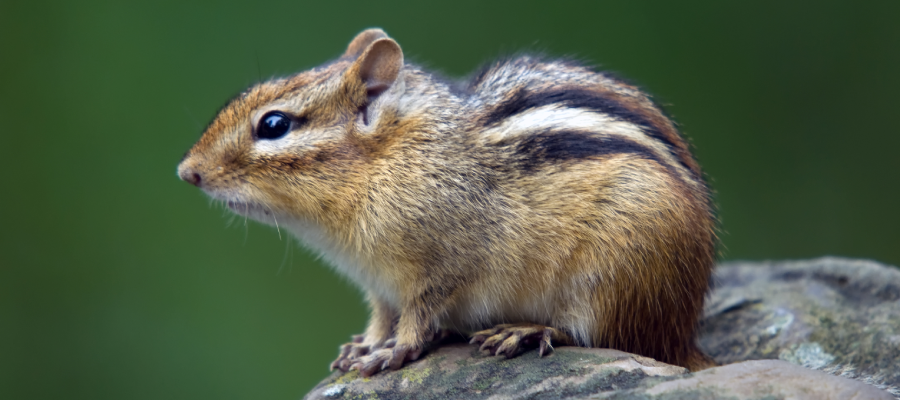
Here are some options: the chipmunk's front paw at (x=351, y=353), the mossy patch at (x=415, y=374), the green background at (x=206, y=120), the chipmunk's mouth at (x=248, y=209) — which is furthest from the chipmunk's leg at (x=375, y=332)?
the green background at (x=206, y=120)

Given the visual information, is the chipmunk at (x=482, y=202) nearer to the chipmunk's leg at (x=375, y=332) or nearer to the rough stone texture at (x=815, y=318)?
the chipmunk's leg at (x=375, y=332)

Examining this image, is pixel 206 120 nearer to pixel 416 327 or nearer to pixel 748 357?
pixel 416 327

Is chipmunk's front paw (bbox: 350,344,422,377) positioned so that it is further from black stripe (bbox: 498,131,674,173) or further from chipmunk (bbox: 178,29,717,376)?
black stripe (bbox: 498,131,674,173)

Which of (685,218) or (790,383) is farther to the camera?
(685,218)

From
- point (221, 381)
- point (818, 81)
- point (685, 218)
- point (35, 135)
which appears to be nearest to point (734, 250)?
point (818, 81)

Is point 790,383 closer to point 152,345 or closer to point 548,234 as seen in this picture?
→ point 548,234
